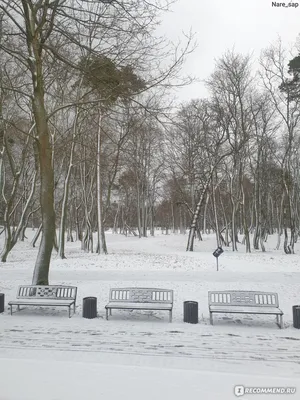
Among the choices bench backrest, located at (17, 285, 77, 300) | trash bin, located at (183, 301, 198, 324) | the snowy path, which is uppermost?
bench backrest, located at (17, 285, 77, 300)

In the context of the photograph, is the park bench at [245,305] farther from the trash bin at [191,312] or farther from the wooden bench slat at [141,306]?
the wooden bench slat at [141,306]

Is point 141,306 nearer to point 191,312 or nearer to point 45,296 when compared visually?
point 191,312

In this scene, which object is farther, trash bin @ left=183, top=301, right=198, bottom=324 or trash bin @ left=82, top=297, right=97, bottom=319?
trash bin @ left=82, top=297, right=97, bottom=319

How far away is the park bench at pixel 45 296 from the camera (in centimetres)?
923

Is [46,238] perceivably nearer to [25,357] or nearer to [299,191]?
[25,357]

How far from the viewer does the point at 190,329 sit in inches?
314

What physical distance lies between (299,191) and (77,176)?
2533 cm

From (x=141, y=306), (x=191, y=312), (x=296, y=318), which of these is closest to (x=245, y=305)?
(x=296, y=318)

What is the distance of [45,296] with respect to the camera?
977cm

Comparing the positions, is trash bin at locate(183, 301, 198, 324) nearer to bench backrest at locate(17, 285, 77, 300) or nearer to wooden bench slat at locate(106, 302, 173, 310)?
wooden bench slat at locate(106, 302, 173, 310)

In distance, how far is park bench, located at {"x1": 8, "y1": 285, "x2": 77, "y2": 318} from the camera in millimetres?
9234

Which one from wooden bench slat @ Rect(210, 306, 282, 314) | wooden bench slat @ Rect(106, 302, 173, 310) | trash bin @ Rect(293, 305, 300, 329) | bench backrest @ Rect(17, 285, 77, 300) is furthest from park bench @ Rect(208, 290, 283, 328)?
bench backrest @ Rect(17, 285, 77, 300)

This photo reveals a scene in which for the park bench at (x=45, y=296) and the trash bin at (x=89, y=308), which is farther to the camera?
the park bench at (x=45, y=296)

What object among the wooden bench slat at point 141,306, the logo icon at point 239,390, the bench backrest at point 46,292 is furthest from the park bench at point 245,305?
the bench backrest at point 46,292
